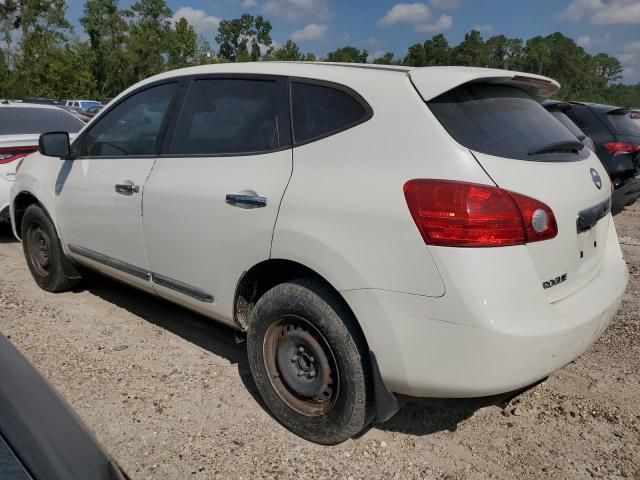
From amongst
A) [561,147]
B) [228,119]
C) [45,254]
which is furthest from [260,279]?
[45,254]

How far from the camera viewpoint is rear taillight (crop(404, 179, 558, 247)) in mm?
2045

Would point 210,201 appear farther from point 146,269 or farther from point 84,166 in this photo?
point 84,166

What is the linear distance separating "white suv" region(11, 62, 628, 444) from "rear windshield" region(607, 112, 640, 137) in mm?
5197

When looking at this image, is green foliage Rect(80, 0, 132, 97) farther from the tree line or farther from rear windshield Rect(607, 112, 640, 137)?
rear windshield Rect(607, 112, 640, 137)

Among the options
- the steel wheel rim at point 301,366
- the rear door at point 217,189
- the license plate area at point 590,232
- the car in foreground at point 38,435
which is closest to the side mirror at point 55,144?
the rear door at point 217,189

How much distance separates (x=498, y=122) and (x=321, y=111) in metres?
0.79

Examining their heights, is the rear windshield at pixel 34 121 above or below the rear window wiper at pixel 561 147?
below

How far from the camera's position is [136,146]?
11.4ft

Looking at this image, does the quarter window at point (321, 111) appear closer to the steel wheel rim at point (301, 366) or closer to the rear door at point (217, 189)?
the rear door at point (217, 189)

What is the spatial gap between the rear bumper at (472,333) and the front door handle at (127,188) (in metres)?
1.66

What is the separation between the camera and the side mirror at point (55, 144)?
3914mm

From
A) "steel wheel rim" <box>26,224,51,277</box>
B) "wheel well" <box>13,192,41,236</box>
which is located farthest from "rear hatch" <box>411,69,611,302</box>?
"wheel well" <box>13,192,41,236</box>

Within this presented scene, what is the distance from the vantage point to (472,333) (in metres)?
2.02

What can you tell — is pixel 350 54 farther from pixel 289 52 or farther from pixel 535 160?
pixel 535 160
